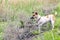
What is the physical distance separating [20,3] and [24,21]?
193 cm

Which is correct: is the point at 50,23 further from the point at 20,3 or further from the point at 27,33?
the point at 27,33

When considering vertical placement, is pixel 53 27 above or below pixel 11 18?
below

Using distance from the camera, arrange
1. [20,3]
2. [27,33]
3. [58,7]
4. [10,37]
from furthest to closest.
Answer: [58,7], [20,3], [27,33], [10,37]

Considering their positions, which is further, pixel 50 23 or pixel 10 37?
pixel 50 23

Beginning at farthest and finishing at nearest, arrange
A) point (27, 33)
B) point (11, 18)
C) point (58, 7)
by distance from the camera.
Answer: point (58, 7), point (11, 18), point (27, 33)

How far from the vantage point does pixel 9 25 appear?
288 inches

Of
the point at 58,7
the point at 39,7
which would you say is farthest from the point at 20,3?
the point at 58,7

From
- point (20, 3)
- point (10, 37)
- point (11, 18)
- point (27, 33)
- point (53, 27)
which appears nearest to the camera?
point (10, 37)

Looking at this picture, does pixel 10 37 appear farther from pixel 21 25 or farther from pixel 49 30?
pixel 49 30

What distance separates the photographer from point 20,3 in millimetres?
9906

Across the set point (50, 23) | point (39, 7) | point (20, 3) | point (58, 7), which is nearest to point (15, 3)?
point (20, 3)

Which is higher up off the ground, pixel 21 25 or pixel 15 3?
pixel 15 3

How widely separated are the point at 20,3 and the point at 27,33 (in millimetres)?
2744

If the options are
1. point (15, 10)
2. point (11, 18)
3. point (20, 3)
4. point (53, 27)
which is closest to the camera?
point (11, 18)
